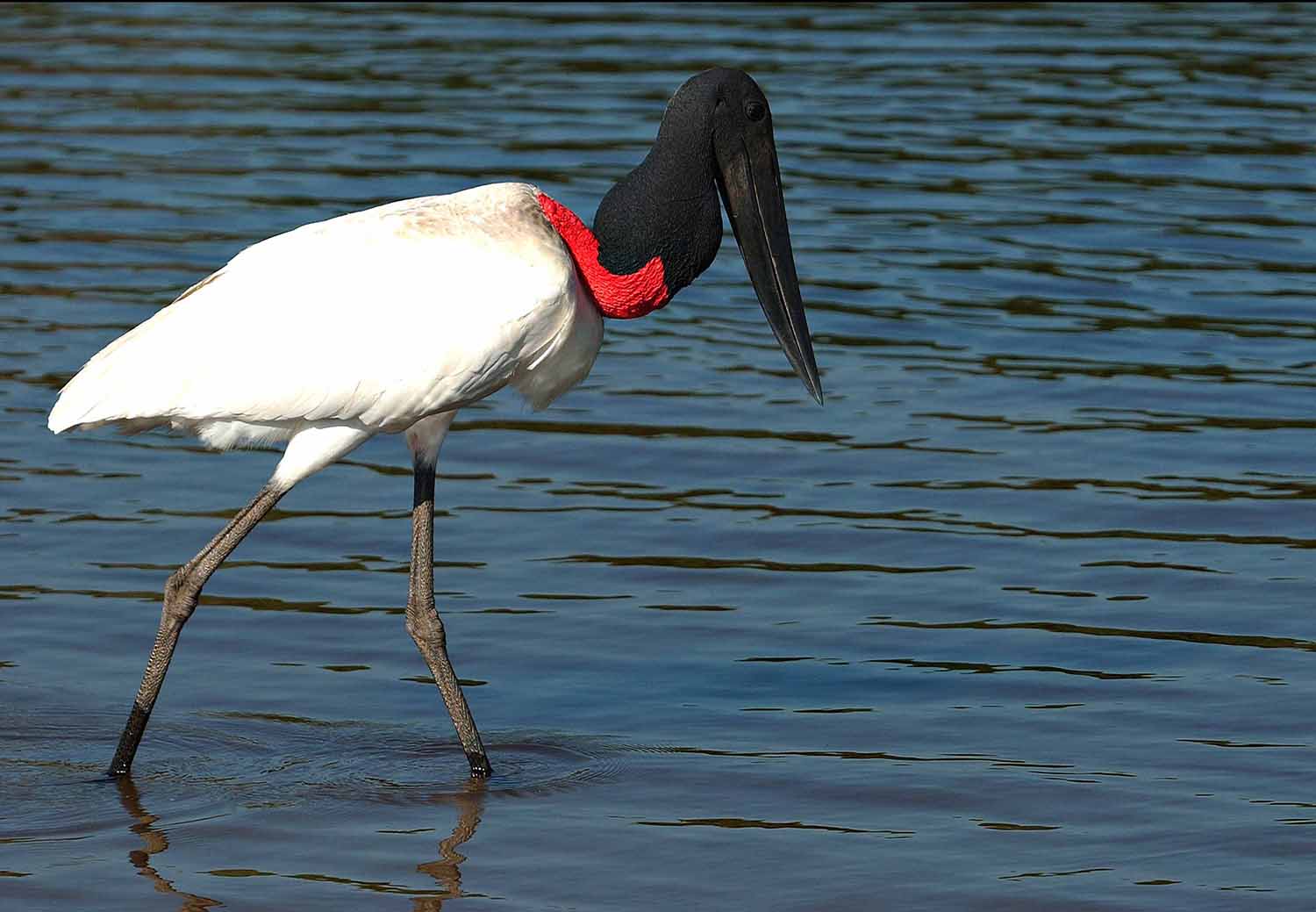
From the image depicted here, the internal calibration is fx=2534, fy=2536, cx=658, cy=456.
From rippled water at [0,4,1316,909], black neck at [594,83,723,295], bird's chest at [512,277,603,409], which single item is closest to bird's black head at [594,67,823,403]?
black neck at [594,83,723,295]

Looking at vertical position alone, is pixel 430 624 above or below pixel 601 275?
below

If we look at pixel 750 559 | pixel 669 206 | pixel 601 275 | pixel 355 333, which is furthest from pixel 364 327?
pixel 750 559

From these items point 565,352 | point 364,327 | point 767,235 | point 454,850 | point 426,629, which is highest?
point 767,235

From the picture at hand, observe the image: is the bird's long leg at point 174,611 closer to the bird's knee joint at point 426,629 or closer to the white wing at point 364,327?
the white wing at point 364,327

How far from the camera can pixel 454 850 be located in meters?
6.36

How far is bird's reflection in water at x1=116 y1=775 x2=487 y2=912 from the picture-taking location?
6.01 metres

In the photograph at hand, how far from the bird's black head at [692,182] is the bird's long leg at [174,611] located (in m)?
1.17

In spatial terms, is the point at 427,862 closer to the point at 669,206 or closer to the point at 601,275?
the point at 601,275

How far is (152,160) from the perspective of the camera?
14.9 metres

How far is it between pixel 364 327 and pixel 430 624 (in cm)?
96

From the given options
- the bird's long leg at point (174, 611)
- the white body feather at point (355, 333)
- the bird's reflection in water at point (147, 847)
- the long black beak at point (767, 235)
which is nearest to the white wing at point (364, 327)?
the white body feather at point (355, 333)

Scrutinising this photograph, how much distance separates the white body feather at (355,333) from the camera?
653 cm

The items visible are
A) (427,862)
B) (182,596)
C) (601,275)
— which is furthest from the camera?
(182,596)

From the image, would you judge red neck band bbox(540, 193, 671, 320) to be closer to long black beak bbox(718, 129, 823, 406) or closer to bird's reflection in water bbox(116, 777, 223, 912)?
long black beak bbox(718, 129, 823, 406)
